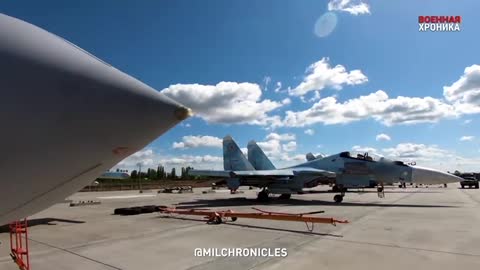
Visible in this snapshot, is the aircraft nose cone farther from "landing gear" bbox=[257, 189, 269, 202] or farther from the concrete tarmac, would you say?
"landing gear" bbox=[257, 189, 269, 202]

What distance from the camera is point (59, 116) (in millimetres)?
1976

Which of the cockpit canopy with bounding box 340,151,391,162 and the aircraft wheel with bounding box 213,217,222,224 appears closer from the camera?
the aircraft wheel with bounding box 213,217,222,224

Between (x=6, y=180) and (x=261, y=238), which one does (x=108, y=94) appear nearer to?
(x=6, y=180)

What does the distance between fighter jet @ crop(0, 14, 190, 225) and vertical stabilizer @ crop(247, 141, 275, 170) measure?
24.5 metres

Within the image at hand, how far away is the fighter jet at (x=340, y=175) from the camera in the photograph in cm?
1819

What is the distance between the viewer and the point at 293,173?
20688 millimetres

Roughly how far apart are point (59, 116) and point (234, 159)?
74.8 feet

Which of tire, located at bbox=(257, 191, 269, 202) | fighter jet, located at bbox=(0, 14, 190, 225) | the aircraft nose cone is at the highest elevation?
fighter jet, located at bbox=(0, 14, 190, 225)

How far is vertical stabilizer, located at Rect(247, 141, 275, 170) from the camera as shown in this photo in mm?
26672

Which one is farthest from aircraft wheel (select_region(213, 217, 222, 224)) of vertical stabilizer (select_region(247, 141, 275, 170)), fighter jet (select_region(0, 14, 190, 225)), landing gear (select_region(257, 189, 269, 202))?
vertical stabilizer (select_region(247, 141, 275, 170))

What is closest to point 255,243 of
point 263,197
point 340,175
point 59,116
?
point 59,116

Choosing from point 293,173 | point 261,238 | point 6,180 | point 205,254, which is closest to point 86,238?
point 205,254

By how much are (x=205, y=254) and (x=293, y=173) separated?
14.1 metres

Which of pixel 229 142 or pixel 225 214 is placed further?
pixel 229 142
